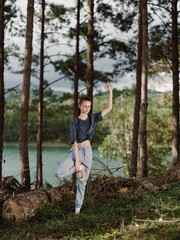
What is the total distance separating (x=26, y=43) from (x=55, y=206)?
4770 millimetres

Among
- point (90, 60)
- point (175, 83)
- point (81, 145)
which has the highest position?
point (90, 60)

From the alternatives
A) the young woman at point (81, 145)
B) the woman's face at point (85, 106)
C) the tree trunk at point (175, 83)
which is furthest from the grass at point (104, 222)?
the tree trunk at point (175, 83)

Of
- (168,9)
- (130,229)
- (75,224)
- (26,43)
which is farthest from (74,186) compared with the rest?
(168,9)

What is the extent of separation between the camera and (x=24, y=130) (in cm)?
777

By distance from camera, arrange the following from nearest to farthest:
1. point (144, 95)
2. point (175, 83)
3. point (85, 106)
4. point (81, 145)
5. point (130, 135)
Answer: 1. point (85, 106)
2. point (81, 145)
3. point (144, 95)
4. point (175, 83)
5. point (130, 135)

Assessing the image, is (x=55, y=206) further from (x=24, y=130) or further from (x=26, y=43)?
(x=26, y=43)

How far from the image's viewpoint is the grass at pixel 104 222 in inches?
140

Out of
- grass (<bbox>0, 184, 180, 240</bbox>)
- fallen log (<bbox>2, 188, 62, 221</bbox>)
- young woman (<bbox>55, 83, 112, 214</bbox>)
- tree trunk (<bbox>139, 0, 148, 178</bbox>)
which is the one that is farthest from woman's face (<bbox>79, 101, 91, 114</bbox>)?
tree trunk (<bbox>139, 0, 148, 178</bbox>)

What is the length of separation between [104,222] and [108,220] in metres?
0.08

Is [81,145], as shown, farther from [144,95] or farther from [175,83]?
[175,83]

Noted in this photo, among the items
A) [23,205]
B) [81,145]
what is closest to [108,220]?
[81,145]

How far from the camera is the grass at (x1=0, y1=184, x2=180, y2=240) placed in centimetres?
357

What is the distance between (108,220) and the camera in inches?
171

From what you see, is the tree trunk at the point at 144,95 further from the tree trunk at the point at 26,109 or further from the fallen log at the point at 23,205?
the fallen log at the point at 23,205
